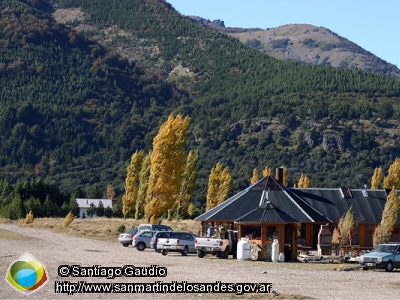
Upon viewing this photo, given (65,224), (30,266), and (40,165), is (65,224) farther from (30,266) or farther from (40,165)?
(40,165)

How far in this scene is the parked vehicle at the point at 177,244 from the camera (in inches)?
1574

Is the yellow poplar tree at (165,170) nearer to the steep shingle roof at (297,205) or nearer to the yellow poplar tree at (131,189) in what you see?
the steep shingle roof at (297,205)

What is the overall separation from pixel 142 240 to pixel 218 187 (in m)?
50.8

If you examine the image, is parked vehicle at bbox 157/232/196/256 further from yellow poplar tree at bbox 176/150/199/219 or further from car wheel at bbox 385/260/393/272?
yellow poplar tree at bbox 176/150/199/219

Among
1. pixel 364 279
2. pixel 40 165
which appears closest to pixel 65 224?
pixel 364 279

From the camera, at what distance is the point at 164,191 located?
205 feet

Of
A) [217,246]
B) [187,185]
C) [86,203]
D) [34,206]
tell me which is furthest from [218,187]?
[217,246]

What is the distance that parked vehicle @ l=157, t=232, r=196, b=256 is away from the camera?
39969 mm

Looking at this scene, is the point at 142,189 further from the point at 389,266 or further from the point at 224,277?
the point at 224,277

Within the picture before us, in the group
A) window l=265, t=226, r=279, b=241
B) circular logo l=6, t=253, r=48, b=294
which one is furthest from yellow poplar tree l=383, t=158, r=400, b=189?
circular logo l=6, t=253, r=48, b=294

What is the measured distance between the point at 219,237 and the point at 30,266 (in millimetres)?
21269

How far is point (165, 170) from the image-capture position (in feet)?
207

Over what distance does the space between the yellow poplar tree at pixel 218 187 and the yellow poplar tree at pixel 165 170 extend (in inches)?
1119

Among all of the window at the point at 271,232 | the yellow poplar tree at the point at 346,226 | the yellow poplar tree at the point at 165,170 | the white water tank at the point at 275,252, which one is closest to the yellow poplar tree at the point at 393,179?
the yellow poplar tree at the point at 165,170
